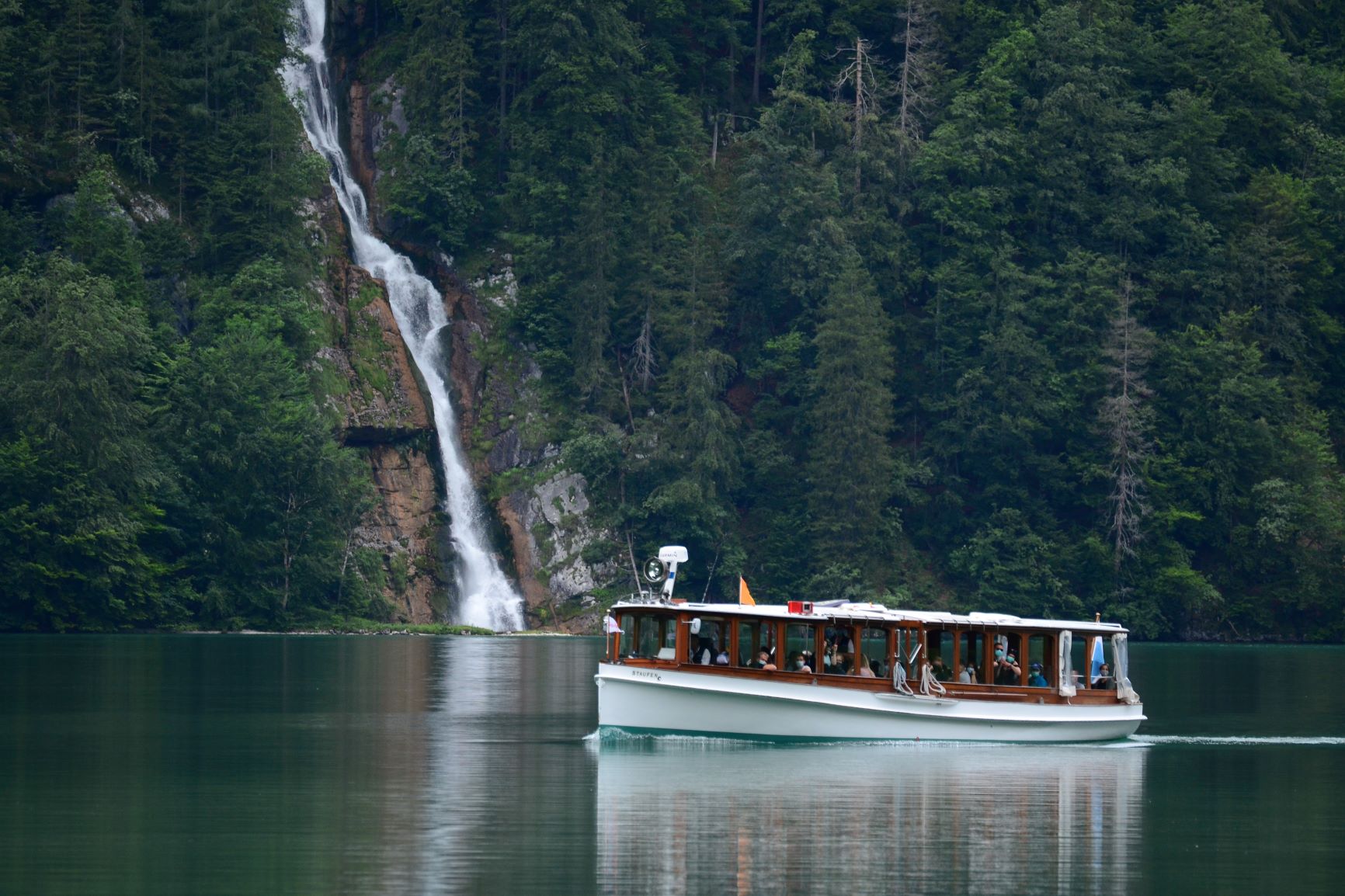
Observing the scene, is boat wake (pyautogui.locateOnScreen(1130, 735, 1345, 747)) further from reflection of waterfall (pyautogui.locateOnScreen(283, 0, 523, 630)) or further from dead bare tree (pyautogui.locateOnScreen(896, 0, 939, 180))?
dead bare tree (pyautogui.locateOnScreen(896, 0, 939, 180))

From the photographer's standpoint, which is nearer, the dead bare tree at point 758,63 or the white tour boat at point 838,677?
the white tour boat at point 838,677

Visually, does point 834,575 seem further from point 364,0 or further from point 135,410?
point 364,0

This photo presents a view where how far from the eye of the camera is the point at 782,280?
386 ft

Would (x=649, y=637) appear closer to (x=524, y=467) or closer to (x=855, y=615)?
(x=855, y=615)

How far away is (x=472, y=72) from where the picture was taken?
120 m

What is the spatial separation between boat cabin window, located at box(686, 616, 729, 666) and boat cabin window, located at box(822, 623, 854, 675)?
2305 mm

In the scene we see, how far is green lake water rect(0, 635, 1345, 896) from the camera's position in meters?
32.0

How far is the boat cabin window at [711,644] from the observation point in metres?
49.7

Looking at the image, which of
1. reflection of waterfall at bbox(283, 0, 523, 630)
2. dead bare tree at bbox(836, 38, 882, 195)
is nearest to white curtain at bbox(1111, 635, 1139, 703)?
reflection of waterfall at bbox(283, 0, 523, 630)

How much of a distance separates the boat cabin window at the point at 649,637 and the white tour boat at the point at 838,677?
3 cm

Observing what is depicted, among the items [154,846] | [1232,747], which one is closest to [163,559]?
[1232,747]

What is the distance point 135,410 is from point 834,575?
35.3m

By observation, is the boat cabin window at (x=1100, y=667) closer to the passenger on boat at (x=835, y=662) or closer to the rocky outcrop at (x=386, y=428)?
the passenger on boat at (x=835, y=662)

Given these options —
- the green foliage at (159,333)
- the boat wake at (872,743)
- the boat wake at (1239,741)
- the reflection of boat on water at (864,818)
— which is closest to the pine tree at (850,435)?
the green foliage at (159,333)
